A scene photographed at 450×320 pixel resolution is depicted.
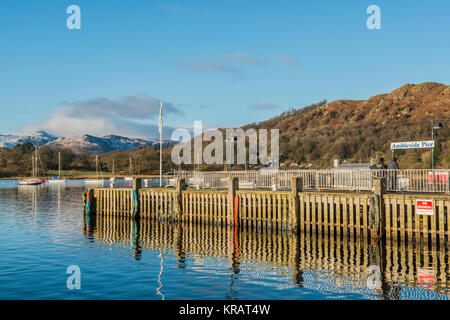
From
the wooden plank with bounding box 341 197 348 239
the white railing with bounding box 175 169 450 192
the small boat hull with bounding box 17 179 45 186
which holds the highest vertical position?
the white railing with bounding box 175 169 450 192

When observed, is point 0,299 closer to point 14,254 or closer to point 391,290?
point 14,254

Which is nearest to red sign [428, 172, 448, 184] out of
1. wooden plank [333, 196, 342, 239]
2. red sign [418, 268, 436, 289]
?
wooden plank [333, 196, 342, 239]

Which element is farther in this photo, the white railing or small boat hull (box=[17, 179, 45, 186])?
small boat hull (box=[17, 179, 45, 186])

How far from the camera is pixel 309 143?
123312 millimetres

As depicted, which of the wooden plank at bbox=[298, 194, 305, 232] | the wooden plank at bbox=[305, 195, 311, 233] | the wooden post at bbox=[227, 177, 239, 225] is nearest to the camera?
the wooden plank at bbox=[305, 195, 311, 233]

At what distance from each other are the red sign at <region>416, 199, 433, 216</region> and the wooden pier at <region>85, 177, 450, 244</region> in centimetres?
21

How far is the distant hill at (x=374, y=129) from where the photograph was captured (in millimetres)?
97581

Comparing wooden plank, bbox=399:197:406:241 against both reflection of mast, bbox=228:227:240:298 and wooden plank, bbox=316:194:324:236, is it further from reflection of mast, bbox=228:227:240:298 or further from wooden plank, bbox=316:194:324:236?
reflection of mast, bbox=228:227:240:298

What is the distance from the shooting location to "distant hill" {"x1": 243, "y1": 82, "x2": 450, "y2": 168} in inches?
3842

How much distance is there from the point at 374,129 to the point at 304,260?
117878 millimetres

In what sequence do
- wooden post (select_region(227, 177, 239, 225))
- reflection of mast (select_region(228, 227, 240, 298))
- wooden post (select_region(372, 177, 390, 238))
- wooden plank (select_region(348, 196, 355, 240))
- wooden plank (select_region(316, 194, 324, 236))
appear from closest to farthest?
1. reflection of mast (select_region(228, 227, 240, 298))
2. wooden post (select_region(372, 177, 390, 238))
3. wooden plank (select_region(348, 196, 355, 240))
4. wooden plank (select_region(316, 194, 324, 236))
5. wooden post (select_region(227, 177, 239, 225))

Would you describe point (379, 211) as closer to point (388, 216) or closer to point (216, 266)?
point (388, 216)

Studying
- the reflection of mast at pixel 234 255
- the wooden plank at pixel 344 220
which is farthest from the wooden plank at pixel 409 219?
the reflection of mast at pixel 234 255

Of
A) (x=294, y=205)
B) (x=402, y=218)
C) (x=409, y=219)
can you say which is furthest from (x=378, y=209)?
(x=294, y=205)
